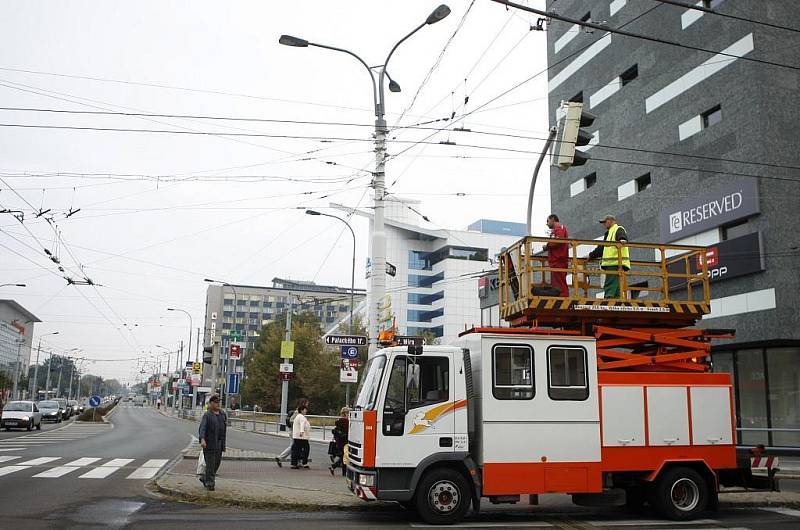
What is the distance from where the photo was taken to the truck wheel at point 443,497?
996 centimetres

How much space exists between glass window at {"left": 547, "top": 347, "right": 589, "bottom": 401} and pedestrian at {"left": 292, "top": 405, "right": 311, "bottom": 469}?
334 inches

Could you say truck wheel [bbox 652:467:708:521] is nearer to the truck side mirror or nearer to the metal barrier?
the metal barrier

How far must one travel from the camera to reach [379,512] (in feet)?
36.6

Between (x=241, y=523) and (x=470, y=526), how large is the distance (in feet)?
10.9

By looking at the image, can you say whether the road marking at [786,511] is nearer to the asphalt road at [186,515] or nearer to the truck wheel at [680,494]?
the asphalt road at [186,515]

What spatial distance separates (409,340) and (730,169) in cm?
1952

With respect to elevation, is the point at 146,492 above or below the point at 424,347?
below

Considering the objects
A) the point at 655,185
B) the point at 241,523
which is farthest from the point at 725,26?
the point at 241,523

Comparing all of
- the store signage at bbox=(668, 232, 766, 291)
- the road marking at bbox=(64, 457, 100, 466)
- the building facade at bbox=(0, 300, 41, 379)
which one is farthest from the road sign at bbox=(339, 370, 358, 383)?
the building facade at bbox=(0, 300, 41, 379)

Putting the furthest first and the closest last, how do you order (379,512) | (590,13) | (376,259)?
(590,13) → (376,259) → (379,512)

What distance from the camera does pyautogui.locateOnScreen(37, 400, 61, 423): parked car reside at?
44312mm

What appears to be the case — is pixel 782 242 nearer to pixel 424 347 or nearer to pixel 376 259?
pixel 376 259

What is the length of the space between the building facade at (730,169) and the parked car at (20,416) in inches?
1114

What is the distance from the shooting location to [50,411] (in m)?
44.4
